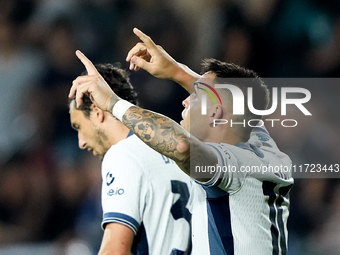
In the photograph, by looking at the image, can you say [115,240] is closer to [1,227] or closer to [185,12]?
[1,227]

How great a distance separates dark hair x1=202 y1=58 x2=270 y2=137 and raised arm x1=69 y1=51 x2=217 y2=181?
552 mm

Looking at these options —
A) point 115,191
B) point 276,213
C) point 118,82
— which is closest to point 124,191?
point 115,191

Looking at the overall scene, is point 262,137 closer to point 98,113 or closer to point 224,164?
point 224,164

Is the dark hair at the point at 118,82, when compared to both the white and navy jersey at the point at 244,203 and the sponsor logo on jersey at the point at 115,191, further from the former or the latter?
the white and navy jersey at the point at 244,203

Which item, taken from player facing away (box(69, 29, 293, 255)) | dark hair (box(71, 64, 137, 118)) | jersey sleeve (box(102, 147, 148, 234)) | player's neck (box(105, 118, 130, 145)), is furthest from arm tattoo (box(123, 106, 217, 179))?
dark hair (box(71, 64, 137, 118))

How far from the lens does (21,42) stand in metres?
4.62

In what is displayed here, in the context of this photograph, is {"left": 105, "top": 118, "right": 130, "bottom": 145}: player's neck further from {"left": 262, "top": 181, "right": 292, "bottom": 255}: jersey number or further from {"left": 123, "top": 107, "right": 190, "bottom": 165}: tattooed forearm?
{"left": 262, "top": 181, "right": 292, "bottom": 255}: jersey number

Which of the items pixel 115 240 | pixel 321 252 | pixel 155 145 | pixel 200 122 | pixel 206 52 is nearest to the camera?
pixel 155 145

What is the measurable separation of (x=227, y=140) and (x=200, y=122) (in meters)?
0.22

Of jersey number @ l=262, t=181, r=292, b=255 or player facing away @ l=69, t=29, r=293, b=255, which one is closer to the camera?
player facing away @ l=69, t=29, r=293, b=255

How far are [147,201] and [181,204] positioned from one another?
21 centimetres

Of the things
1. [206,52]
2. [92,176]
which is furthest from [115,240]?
[206,52]

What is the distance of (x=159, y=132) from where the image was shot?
1.76 meters

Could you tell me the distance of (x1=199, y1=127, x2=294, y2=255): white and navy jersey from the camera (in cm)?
179
